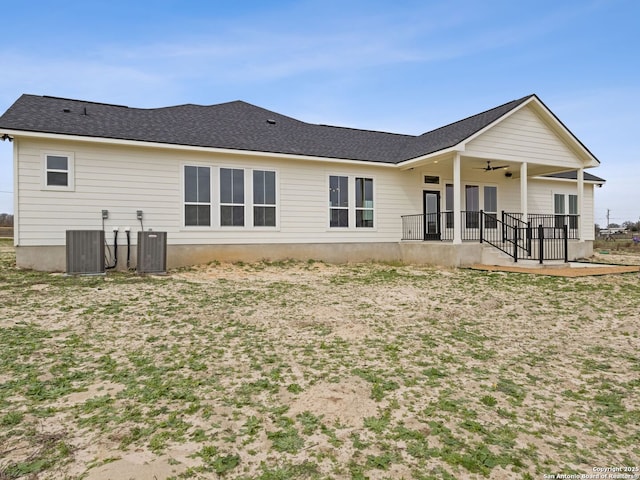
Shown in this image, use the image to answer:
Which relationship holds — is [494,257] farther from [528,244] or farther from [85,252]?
[85,252]

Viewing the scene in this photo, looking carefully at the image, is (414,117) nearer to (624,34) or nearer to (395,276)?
(624,34)

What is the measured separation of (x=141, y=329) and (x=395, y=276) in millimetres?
6956

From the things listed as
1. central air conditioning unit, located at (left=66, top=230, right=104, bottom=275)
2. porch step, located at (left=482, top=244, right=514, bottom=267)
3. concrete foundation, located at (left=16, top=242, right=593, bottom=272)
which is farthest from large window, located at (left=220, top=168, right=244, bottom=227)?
porch step, located at (left=482, top=244, right=514, bottom=267)

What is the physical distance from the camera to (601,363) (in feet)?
12.8

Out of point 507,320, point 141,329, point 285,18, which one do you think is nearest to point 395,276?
point 507,320

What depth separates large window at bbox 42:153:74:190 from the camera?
998cm

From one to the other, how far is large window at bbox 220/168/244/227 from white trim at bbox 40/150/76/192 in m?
4.15

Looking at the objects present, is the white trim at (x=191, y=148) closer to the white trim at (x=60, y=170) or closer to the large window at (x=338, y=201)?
the white trim at (x=60, y=170)

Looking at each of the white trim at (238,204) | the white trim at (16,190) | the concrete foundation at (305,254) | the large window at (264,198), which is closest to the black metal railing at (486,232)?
the concrete foundation at (305,254)

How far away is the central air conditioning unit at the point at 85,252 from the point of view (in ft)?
30.2

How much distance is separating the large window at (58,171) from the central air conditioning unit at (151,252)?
9.06ft

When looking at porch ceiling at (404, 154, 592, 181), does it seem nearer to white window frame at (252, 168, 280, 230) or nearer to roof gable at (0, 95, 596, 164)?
roof gable at (0, 95, 596, 164)

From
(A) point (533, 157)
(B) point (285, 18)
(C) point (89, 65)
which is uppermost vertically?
(B) point (285, 18)

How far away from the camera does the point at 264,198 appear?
12.5m
